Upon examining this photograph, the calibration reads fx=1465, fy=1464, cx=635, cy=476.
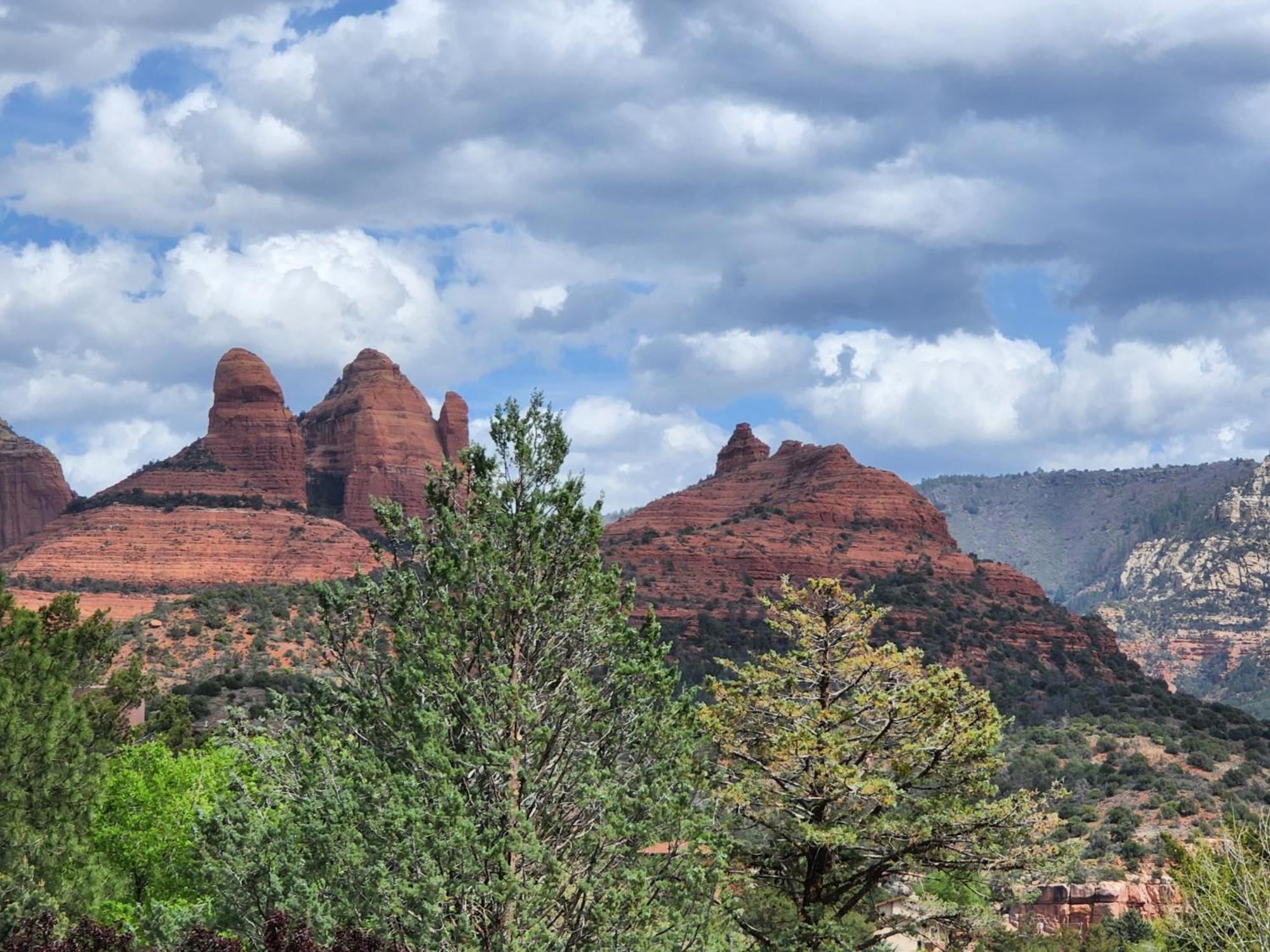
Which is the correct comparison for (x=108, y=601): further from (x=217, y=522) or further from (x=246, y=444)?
(x=246, y=444)

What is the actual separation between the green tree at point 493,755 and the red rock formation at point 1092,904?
120 feet

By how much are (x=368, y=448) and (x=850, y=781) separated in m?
171

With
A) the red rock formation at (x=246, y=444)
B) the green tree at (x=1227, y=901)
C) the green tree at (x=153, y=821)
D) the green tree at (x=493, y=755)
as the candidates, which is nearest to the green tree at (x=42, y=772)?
the green tree at (x=153, y=821)

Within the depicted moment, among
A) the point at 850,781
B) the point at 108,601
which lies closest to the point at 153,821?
the point at 850,781

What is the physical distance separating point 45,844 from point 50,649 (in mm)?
8051

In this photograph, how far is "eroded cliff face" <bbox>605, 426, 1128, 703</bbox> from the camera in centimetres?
11969

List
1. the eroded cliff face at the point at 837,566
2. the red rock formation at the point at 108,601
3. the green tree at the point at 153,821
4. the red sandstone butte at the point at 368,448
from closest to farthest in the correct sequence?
the green tree at the point at 153,821 < the eroded cliff face at the point at 837,566 < the red rock formation at the point at 108,601 < the red sandstone butte at the point at 368,448

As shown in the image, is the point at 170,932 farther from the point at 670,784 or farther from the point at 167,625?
the point at 167,625

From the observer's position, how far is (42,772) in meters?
28.9

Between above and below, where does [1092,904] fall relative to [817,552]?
below

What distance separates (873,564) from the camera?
465 feet

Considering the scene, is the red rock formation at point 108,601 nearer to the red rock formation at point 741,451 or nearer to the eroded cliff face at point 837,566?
the eroded cliff face at point 837,566

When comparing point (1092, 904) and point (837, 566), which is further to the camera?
point (837, 566)

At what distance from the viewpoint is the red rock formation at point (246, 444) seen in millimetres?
175125
